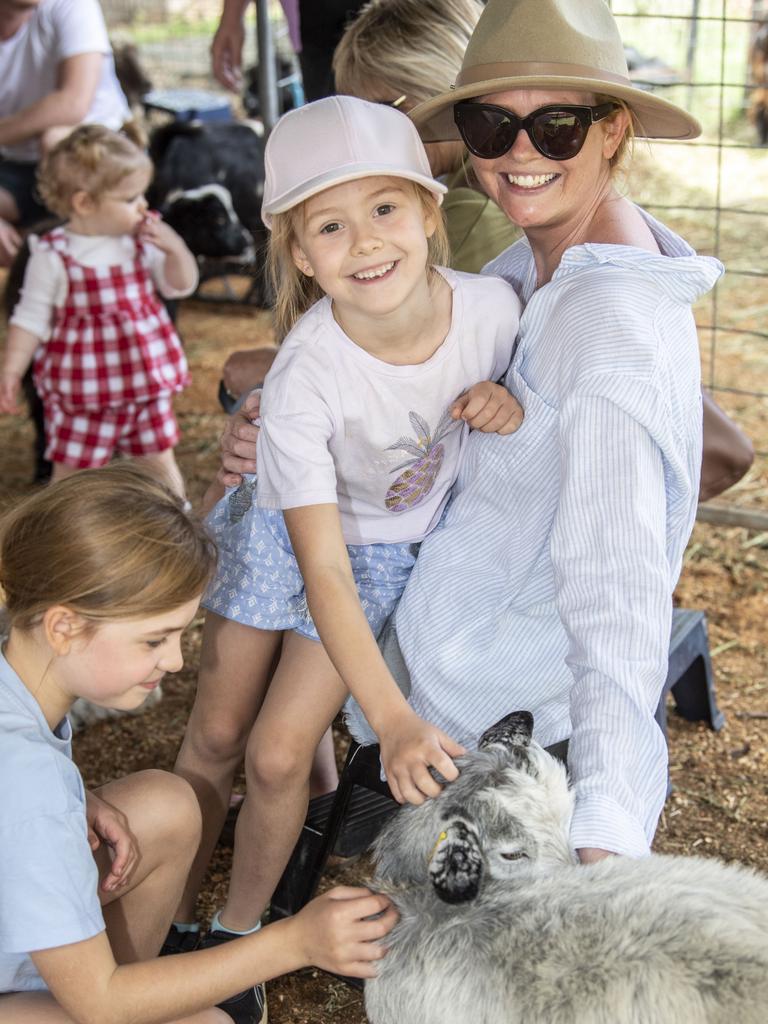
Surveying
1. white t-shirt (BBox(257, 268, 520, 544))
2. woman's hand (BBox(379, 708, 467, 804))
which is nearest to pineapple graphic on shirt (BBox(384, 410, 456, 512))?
white t-shirt (BBox(257, 268, 520, 544))

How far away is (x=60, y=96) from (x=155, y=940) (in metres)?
4.89

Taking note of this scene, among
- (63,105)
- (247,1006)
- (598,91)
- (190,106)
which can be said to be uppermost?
(598,91)

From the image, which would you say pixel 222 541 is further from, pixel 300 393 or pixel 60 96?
pixel 60 96

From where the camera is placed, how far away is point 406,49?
138 inches

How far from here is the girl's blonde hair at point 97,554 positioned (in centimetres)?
227

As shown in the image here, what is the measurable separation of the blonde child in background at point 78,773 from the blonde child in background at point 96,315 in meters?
2.98

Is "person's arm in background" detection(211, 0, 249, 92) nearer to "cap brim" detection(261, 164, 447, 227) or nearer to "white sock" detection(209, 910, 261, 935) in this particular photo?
"cap brim" detection(261, 164, 447, 227)

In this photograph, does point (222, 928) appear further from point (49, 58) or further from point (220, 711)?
point (49, 58)

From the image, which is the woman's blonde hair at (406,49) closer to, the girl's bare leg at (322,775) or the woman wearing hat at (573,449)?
the woman wearing hat at (573,449)

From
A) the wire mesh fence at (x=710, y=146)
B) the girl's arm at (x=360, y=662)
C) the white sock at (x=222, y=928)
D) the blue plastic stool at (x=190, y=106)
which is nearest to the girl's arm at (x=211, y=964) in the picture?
the girl's arm at (x=360, y=662)

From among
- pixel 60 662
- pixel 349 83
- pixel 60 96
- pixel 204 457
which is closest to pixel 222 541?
pixel 60 662

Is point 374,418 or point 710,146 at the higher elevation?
point 374,418

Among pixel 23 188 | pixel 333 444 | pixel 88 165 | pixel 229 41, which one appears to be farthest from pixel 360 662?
pixel 23 188

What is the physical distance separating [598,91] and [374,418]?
81 cm
